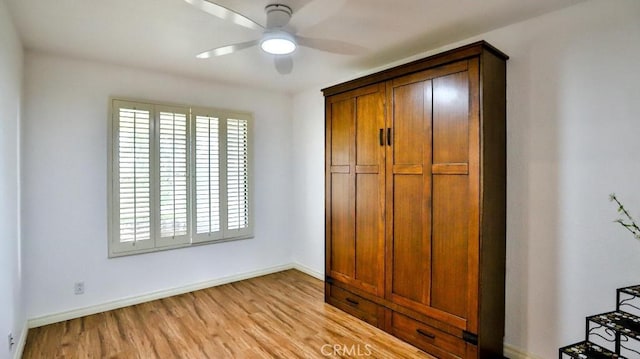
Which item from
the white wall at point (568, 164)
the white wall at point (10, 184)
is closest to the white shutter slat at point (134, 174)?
the white wall at point (10, 184)

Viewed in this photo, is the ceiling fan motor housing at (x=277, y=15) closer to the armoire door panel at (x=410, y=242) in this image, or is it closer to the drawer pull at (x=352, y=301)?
the armoire door panel at (x=410, y=242)

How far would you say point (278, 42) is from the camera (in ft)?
7.30

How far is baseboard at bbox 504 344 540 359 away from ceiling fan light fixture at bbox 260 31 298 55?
2.75 meters

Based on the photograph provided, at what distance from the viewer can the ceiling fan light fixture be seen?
2159 mm

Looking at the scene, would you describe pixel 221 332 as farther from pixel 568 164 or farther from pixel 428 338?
pixel 568 164

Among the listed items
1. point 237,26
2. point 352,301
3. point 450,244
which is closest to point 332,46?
point 237,26

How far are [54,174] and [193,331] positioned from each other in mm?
1980

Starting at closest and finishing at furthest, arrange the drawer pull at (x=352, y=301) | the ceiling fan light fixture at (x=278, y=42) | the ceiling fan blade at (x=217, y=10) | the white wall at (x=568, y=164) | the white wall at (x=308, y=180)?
the ceiling fan blade at (x=217, y=10)
the white wall at (x=568, y=164)
the ceiling fan light fixture at (x=278, y=42)
the drawer pull at (x=352, y=301)
the white wall at (x=308, y=180)

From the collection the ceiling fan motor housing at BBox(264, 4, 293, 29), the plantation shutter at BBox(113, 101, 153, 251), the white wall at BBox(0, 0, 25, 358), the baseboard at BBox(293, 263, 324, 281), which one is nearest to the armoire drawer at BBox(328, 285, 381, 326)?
the baseboard at BBox(293, 263, 324, 281)

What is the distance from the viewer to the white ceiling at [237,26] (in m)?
2.19

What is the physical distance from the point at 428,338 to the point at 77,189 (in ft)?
11.5

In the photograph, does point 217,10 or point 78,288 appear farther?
point 78,288

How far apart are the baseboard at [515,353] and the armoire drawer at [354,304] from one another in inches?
39.7

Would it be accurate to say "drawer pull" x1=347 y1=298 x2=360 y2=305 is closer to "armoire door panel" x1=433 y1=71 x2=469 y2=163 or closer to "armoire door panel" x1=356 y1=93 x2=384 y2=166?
"armoire door panel" x1=356 y1=93 x2=384 y2=166
